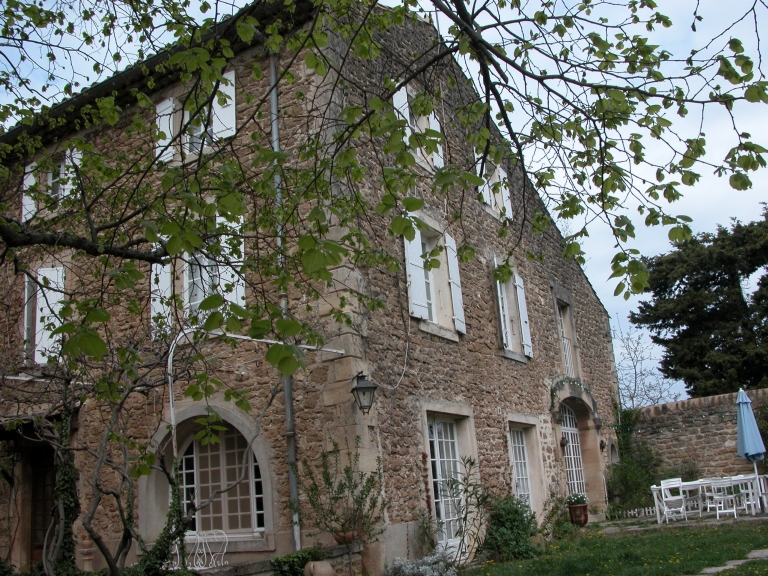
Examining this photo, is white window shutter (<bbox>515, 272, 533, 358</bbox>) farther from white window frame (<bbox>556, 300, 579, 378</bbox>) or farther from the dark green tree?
the dark green tree

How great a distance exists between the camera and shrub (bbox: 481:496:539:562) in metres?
9.16

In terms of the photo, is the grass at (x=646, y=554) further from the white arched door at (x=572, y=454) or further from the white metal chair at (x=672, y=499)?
the white arched door at (x=572, y=454)

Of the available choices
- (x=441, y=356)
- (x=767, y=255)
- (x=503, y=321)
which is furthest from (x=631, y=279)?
(x=767, y=255)

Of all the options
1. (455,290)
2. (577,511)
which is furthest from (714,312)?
(455,290)

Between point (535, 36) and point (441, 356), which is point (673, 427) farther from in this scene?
point (535, 36)

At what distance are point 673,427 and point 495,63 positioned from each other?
12931 mm

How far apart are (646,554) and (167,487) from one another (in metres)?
5.35

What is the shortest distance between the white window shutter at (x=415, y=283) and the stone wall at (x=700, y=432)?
8.68 metres

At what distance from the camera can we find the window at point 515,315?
11.8m

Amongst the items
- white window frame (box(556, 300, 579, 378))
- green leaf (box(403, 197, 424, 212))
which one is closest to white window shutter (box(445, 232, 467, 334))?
white window frame (box(556, 300, 579, 378))

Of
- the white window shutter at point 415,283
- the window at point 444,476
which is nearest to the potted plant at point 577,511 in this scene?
the window at point 444,476

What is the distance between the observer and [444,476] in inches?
360

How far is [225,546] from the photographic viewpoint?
774 cm

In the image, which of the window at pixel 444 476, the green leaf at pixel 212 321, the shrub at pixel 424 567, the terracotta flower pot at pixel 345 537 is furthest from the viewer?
the window at pixel 444 476
